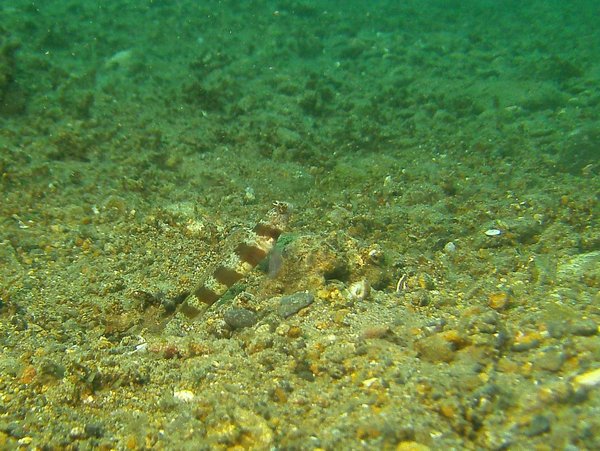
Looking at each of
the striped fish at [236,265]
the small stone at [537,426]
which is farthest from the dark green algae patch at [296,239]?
the striped fish at [236,265]

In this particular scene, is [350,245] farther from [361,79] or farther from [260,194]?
[361,79]

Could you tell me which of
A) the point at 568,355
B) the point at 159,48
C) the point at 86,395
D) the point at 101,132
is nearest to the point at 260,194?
the point at 101,132

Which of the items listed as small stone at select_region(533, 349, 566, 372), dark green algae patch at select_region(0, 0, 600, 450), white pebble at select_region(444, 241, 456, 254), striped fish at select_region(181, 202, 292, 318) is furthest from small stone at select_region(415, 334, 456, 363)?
white pebble at select_region(444, 241, 456, 254)

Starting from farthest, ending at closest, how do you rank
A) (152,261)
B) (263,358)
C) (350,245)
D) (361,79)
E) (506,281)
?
(361,79)
(152,261)
(350,245)
(506,281)
(263,358)

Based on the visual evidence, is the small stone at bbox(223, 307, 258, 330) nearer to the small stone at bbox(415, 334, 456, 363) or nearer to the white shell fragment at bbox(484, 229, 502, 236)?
the small stone at bbox(415, 334, 456, 363)

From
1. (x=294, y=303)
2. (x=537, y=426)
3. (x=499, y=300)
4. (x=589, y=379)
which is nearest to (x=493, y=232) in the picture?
(x=499, y=300)

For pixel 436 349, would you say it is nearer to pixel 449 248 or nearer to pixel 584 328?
pixel 584 328

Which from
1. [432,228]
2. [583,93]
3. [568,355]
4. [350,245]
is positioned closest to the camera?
[568,355]
